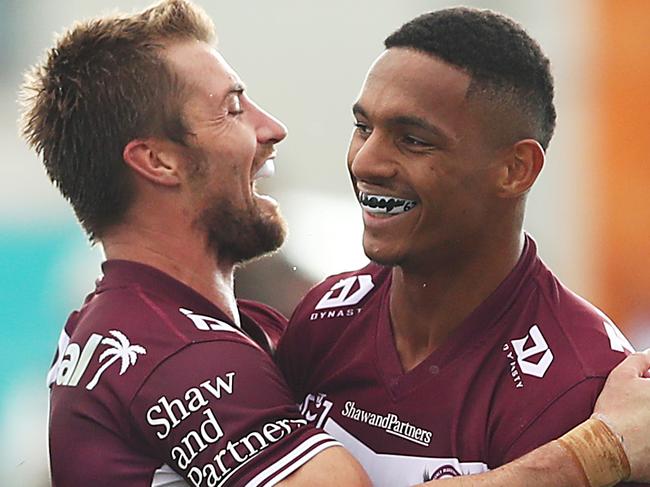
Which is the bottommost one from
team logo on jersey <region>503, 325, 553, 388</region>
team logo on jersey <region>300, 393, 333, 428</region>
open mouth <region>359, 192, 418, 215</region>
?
team logo on jersey <region>300, 393, 333, 428</region>

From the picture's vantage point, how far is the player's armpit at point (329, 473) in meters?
2.22

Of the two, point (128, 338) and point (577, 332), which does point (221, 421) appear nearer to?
point (128, 338)

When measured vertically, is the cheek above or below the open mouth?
above

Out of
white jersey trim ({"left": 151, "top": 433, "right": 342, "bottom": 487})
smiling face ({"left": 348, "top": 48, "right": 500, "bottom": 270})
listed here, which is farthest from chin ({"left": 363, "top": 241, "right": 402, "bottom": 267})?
white jersey trim ({"left": 151, "top": 433, "right": 342, "bottom": 487})

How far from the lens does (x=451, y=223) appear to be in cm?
236

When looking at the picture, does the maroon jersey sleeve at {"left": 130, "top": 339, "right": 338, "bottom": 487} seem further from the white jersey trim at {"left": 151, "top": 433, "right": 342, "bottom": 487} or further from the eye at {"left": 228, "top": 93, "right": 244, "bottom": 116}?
the eye at {"left": 228, "top": 93, "right": 244, "bottom": 116}

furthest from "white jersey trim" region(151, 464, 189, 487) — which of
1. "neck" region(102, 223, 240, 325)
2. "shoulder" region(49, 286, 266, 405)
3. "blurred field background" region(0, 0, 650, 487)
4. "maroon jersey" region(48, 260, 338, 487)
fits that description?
"blurred field background" region(0, 0, 650, 487)

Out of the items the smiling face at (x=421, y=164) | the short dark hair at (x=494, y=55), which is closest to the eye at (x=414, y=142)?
the smiling face at (x=421, y=164)

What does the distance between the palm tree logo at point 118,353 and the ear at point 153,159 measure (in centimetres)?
39

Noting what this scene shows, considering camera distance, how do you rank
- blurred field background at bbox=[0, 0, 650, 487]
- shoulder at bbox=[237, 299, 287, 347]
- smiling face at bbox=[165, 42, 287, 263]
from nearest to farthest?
smiling face at bbox=[165, 42, 287, 263] → shoulder at bbox=[237, 299, 287, 347] → blurred field background at bbox=[0, 0, 650, 487]

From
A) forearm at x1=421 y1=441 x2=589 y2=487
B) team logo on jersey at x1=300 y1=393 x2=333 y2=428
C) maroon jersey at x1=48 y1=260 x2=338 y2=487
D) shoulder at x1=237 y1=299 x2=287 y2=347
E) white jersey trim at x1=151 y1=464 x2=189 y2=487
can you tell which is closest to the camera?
forearm at x1=421 y1=441 x2=589 y2=487

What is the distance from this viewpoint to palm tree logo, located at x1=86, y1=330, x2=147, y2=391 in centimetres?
238

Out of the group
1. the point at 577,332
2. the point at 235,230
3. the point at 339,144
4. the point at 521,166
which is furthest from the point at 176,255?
the point at 339,144

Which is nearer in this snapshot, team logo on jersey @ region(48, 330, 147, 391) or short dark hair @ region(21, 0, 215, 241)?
team logo on jersey @ region(48, 330, 147, 391)
